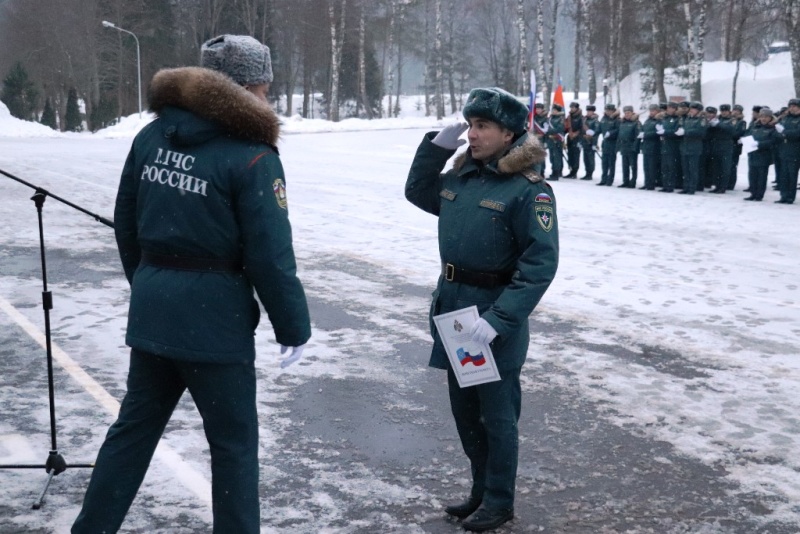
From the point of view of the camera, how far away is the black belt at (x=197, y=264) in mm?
3139

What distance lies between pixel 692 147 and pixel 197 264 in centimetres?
1715

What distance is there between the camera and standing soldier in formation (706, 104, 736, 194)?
62.0ft

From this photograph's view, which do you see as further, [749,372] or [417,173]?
[749,372]

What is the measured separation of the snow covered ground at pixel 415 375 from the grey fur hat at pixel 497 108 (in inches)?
67.4

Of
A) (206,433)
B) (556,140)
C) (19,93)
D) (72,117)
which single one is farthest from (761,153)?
(19,93)

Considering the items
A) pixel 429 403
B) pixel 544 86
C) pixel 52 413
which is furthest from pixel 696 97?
→ pixel 52 413

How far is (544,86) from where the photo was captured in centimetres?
4384

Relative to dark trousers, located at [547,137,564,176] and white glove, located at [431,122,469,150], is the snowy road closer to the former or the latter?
→ white glove, located at [431,122,469,150]

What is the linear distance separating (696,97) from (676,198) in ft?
48.8

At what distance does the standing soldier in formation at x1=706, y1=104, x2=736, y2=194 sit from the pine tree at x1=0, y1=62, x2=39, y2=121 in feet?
161

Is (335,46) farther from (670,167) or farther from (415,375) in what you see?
(415,375)

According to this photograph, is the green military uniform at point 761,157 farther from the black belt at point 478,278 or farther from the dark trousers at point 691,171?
the black belt at point 478,278

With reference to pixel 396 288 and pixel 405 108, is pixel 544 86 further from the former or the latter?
pixel 405 108

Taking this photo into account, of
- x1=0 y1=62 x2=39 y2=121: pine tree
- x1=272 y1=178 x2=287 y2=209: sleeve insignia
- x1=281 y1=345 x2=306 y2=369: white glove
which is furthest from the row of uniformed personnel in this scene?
x1=0 y1=62 x2=39 y2=121: pine tree
